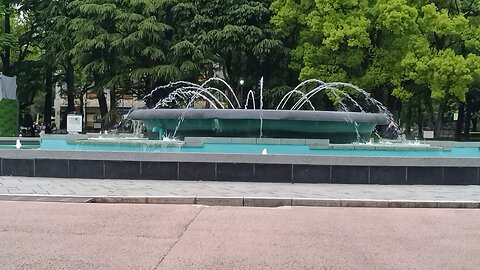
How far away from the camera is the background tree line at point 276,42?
27031 mm

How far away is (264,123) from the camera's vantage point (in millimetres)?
15227

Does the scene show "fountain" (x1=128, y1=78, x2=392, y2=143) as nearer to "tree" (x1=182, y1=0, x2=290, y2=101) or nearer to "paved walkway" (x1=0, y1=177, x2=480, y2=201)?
"paved walkway" (x1=0, y1=177, x2=480, y2=201)

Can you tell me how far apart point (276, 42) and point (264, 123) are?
51.0ft

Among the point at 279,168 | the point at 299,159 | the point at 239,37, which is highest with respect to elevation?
the point at 239,37

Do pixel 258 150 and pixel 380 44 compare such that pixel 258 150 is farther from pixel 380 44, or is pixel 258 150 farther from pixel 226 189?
pixel 380 44

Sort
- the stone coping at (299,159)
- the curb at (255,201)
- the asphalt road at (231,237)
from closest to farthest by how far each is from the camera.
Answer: the asphalt road at (231,237)
the curb at (255,201)
the stone coping at (299,159)

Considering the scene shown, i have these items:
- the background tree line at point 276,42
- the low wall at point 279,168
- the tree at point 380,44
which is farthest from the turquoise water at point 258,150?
the background tree line at point 276,42

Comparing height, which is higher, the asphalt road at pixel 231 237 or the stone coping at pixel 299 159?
the stone coping at pixel 299 159

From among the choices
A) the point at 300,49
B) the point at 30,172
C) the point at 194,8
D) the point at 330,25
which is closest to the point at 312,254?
the point at 30,172

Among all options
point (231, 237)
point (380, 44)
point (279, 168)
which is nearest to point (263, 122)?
point (279, 168)

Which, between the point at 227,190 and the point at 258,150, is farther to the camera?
the point at 258,150

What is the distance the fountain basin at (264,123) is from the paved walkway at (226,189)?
382 centimetres

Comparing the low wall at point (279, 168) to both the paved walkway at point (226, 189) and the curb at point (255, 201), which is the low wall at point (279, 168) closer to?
the paved walkway at point (226, 189)

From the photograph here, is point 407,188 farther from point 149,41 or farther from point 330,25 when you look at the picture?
point 149,41
